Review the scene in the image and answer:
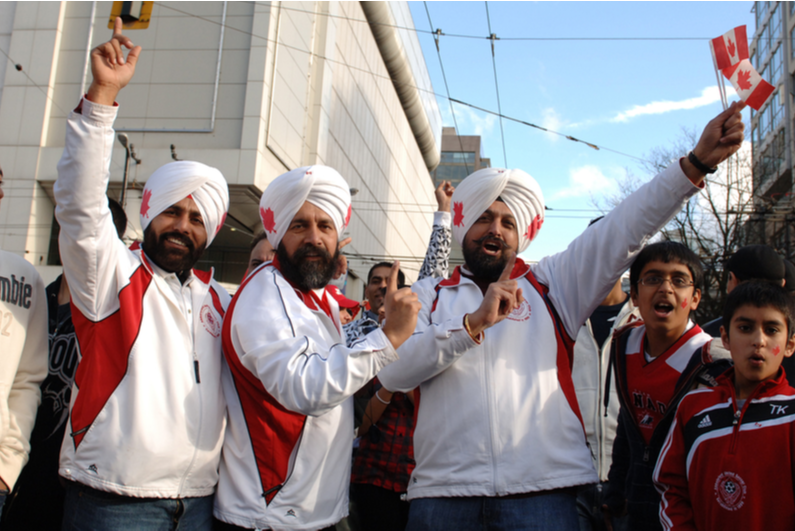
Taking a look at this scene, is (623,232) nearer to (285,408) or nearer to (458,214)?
(458,214)

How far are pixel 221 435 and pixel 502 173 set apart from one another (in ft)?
5.65

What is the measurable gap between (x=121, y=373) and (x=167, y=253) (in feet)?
1.94

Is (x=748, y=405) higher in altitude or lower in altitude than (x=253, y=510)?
higher

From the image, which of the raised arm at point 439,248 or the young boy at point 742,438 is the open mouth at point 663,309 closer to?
the young boy at point 742,438

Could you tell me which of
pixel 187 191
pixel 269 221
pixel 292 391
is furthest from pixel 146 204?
pixel 292 391

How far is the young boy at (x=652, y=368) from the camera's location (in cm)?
276

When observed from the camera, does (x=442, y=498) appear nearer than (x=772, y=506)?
No

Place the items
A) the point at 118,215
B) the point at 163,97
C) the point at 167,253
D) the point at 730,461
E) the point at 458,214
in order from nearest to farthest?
the point at 730,461 < the point at 167,253 < the point at 458,214 < the point at 118,215 < the point at 163,97

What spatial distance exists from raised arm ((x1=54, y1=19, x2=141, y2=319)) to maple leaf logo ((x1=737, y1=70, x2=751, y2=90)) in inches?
92.5

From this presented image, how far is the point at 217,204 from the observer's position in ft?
10.1

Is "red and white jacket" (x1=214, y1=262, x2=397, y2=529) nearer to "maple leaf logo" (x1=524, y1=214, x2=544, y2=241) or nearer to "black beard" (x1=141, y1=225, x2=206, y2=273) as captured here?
"black beard" (x1=141, y1=225, x2=206, y2=273)

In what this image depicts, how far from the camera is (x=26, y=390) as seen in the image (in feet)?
9.12

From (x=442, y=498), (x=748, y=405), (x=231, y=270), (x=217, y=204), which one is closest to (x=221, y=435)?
(x=442, y=498)

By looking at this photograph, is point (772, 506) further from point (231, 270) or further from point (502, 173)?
point (231, 270)
